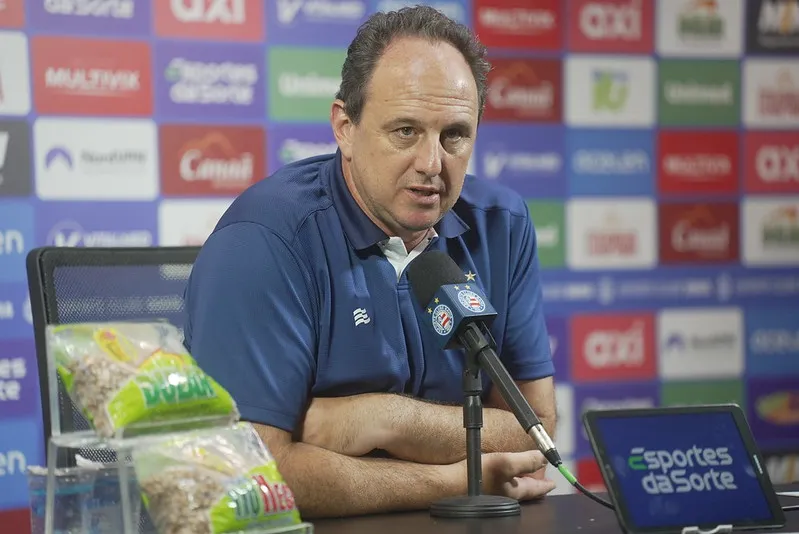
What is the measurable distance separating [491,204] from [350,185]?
1.01 feet

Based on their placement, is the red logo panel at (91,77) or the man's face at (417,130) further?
the red logo panel at (91,77)

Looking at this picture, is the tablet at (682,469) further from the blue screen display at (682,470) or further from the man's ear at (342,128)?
the man's ear at (342,128)

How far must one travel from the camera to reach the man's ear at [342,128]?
198 cm

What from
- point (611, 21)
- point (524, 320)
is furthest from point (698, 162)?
point (524, 320)

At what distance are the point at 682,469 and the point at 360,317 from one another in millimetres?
715

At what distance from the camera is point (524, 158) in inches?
147

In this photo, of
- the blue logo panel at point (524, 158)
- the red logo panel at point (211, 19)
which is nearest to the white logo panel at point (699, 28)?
the blue logo panel at point (524, 158)

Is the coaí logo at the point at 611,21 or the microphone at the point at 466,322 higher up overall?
the coaí logo at the point at 611,21

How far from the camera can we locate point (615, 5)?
384cm

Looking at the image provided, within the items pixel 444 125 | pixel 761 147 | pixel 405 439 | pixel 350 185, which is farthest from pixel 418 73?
pixel 761 147

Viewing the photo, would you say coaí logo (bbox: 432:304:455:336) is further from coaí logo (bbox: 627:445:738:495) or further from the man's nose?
the man's nose

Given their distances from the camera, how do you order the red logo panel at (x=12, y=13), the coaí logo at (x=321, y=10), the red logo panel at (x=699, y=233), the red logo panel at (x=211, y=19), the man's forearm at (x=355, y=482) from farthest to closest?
1. the red logo panel at (x=699, y=233)
2. the coaí logo at (x=321, y=10)
3. the red logo panel at (x=211, y=19)
4. the red logo panel at (x=12, y=13)
5. the man's forearm at (x=355, y=482)

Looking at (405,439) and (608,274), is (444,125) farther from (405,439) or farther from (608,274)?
(608,274)

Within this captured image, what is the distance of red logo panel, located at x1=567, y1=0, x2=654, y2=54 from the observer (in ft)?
12.5
